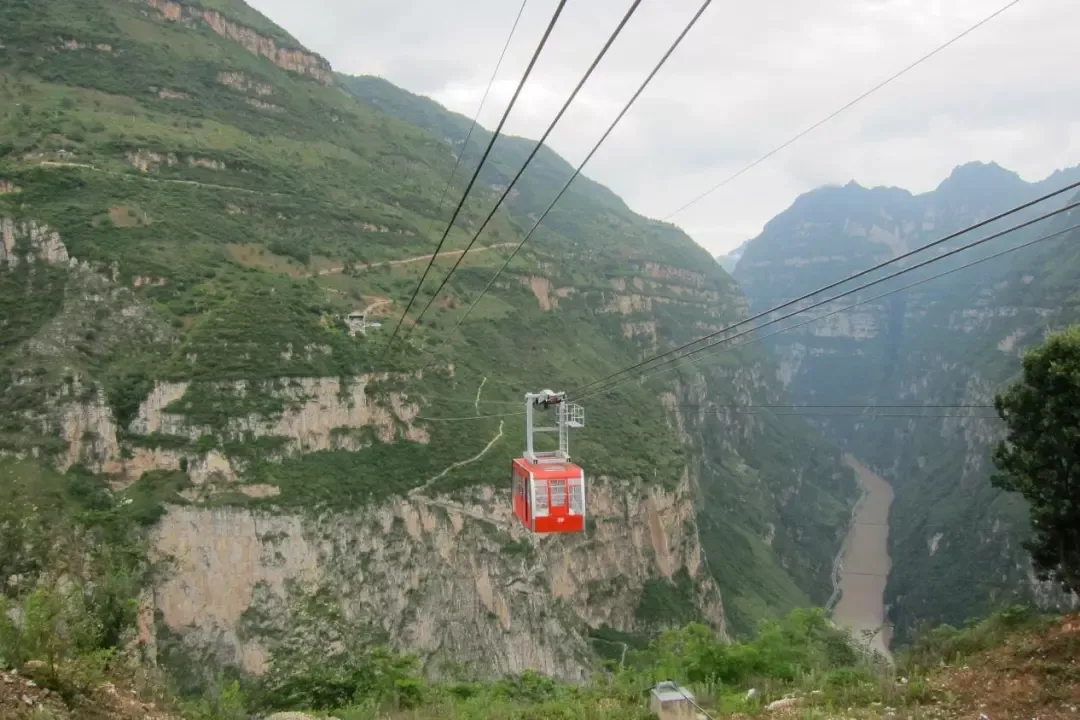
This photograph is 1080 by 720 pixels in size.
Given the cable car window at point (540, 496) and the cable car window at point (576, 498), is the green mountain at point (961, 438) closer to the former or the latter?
the cable car window at point (576, 498)

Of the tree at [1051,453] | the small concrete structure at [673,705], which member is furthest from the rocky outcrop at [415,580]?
the tree at [1051,453]

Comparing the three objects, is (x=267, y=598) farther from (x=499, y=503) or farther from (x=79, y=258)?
(x=79, y=258)

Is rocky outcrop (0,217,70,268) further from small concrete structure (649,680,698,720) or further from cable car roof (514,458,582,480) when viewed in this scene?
small concrete structure (649,680,698,720)

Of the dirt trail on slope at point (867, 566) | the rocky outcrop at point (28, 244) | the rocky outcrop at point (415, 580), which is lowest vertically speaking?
the dirt trail on slope at point (867, 566)

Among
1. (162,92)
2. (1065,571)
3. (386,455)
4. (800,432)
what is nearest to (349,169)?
(162,92)

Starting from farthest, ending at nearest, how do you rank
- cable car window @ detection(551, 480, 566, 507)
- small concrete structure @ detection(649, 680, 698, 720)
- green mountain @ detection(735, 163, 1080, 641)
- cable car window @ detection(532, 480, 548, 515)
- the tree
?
green mountain @ detection(735, 163, 1080, 641) → cable car window @ detection(551, 480, 566, 507) → cable car window @ detection(532, 480, 548, 515) → the tree → small concrete structure @ detection(649, 680, 698, 720)

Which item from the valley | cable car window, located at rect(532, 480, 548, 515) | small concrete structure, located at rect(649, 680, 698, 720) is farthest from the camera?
cable car window, located at rect(532, 480, 548, 515)

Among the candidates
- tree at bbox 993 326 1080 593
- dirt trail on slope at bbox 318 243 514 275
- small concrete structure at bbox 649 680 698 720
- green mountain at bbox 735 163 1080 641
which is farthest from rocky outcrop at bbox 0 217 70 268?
green mountain at bbox 735 163 1080 641
